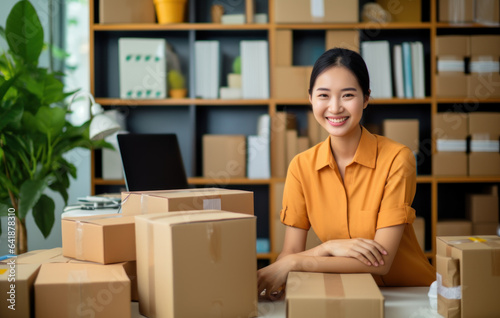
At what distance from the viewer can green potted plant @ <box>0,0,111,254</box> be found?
Result: 233 centimetres

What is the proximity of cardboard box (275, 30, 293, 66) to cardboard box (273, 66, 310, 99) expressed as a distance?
0.05 meters

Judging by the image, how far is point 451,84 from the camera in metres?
3.13

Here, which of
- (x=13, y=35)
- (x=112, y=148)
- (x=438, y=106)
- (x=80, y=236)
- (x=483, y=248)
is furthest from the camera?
(x=438, y=106)

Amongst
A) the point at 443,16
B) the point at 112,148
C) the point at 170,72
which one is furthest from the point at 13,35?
the point at 443,16

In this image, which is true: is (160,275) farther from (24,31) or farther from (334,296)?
(24,31)

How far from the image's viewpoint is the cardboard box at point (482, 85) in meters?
3.10

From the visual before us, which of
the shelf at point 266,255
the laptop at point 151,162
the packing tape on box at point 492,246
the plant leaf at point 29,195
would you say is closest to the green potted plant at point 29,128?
the plant leaf at point 29,195

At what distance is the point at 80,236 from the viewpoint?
1.21 m

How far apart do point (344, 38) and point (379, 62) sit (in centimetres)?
26

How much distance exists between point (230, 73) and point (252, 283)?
2.48 m

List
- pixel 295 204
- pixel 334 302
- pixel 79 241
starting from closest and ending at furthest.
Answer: pixel 334 302, pixel 79 241, pixel 295 204

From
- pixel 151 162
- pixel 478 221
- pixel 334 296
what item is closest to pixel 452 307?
pixel 334 296

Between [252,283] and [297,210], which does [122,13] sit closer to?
[297,210]

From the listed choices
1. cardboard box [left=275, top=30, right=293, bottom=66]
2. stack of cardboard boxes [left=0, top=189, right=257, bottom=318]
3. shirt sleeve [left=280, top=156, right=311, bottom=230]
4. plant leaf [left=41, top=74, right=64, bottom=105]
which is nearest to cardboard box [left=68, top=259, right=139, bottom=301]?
stack of cardboard boxes [left=0, top=189, right=257, bottom=318]
